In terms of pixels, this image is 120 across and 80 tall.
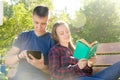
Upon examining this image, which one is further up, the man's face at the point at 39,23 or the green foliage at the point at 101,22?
the man's face at the point at 39,23

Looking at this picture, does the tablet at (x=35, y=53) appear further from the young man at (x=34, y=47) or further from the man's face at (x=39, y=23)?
the man's face at (x=39, y=23)

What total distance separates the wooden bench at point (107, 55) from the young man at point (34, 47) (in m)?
0.75

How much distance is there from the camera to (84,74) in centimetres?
404

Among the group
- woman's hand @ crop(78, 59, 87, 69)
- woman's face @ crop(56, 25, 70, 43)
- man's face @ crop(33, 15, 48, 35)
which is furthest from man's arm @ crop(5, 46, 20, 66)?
woman's hand @ crop(78, 59, 87, 69)

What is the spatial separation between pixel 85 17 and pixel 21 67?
26373mm

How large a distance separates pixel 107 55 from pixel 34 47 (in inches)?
41.2

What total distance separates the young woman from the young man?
17 cm

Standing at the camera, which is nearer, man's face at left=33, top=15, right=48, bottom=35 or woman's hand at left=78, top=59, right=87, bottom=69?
woman's hand at left=78, top=59, right=87, bottom=69

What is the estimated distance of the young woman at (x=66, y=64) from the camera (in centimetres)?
379

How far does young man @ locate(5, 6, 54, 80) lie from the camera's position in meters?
4.31

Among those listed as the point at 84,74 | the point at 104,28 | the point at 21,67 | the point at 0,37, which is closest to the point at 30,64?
the point at 21,67

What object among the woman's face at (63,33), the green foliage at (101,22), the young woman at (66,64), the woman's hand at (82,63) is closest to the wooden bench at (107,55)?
the young woman at (66,64)

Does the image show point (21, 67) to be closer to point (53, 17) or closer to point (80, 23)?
point (53, 17)

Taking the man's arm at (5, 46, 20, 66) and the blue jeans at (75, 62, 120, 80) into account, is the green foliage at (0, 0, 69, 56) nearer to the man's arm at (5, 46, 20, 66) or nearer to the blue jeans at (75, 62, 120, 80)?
the man's arm at (5, 46, 20, 66)
